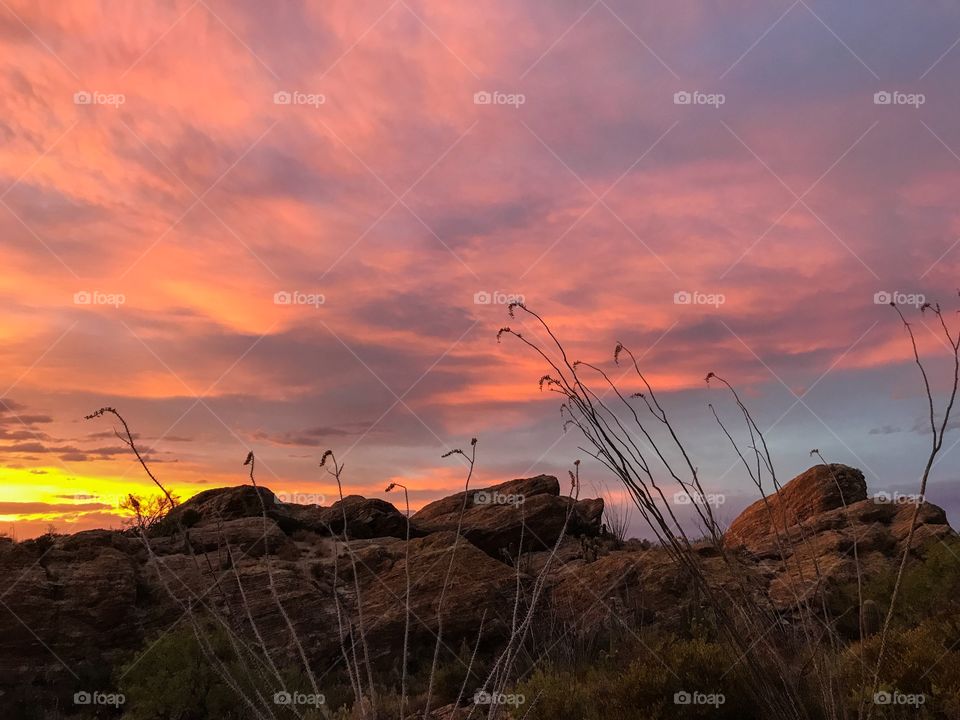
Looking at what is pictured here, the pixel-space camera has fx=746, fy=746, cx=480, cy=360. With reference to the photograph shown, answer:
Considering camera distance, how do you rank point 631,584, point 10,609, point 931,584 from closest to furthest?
point 931,584 < point 10,609 < point 631,584

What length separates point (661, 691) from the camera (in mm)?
6887

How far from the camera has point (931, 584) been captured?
10.1 m

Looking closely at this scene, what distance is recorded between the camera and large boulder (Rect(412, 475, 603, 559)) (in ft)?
55.9

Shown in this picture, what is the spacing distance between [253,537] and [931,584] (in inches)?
468

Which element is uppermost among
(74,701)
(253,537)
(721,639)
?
(253,537)

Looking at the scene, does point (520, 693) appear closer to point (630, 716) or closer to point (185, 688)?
point (630, 716)

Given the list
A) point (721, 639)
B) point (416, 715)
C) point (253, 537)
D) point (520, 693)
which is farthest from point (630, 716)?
point (253, 537)

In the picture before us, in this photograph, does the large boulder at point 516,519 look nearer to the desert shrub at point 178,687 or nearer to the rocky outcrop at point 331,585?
the rocky outcrop at point 331,585

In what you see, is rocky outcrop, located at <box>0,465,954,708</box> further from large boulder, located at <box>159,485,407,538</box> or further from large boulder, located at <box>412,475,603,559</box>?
large boulder, located at <box>159,485,407,538</box>

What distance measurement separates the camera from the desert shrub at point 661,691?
21.8 feet

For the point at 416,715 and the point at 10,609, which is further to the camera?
the point at 10,609

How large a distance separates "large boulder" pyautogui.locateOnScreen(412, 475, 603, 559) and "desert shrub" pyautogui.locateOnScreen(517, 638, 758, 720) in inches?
317

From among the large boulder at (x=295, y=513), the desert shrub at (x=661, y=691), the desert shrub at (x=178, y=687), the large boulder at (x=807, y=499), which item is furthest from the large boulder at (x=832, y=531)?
the large boulder at (x=295, y=513)

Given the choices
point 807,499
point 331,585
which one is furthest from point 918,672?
point 807,499
